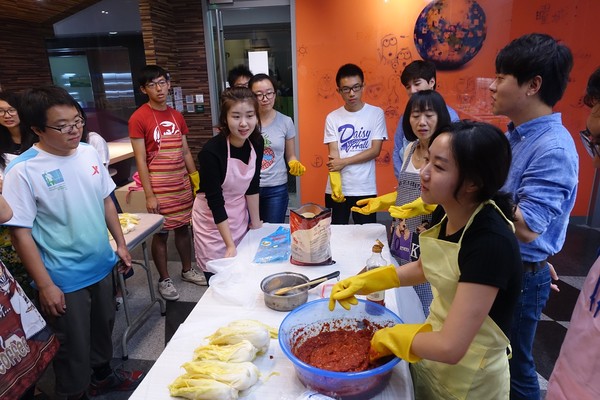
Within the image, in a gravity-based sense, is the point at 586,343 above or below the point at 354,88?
below

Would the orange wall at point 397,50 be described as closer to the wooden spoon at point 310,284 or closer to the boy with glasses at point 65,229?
the boy with glasses at point 65,229

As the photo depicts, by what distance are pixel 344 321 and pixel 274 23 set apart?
11.6 ft

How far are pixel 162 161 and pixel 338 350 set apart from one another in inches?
80.2

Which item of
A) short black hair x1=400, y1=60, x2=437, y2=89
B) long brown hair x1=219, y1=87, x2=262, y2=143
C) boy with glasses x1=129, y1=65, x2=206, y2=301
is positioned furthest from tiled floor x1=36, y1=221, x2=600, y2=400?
short black hair x1=400, y1=60, x2=437, y2=89

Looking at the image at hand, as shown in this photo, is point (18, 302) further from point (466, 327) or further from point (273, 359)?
point (466, 327)

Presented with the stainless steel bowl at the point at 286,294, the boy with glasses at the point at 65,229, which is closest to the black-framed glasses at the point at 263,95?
the boy with glasses at the point at 65,229

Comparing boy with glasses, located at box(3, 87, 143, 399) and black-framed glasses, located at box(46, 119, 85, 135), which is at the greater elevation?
black-framed glasses, located at box(46, 119, 85, 135)

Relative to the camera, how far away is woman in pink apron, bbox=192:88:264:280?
1.78 meters

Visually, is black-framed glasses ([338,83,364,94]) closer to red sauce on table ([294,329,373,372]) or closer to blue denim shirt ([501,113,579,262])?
blue denim shirt ([501,113,579,262])

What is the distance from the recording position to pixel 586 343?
91 centimetres

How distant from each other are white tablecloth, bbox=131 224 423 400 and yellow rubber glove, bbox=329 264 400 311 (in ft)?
0.67

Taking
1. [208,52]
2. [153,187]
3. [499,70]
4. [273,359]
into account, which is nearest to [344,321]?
[273,359]

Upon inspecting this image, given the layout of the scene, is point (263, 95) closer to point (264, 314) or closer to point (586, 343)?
point (264, 314)

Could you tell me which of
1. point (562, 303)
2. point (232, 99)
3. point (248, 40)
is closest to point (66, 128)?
point (232, 99)
